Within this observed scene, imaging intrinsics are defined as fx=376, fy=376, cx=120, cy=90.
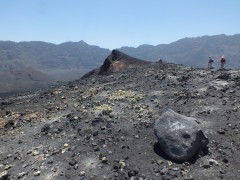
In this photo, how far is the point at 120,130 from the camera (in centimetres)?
1445

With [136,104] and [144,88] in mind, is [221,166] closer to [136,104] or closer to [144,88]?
[136,104]

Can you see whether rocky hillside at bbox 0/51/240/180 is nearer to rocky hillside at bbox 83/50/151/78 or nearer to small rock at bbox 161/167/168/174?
small rock at bbox 161/167/168/174

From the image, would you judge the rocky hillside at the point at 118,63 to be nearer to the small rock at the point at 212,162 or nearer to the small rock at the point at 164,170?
the small rock at the point at 212,162

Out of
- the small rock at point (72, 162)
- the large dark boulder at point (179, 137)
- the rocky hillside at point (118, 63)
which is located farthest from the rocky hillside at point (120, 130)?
the rocky hillside at point (118, 63)

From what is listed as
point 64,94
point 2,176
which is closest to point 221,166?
point 2,176

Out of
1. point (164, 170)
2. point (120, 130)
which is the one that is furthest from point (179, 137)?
point (120, 130)

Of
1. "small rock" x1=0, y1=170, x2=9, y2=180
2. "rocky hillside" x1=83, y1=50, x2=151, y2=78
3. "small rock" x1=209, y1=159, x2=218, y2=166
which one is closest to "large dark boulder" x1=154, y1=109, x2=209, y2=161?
"small rock" x1=209, y1=159, x2=218, y2=166

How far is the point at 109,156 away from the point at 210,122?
4.52 m

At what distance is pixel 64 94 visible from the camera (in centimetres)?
2138

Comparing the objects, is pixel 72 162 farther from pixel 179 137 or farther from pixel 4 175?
pixel 179 137

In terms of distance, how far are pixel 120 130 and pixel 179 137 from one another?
9.52 feet

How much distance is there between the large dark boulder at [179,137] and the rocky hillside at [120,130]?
270 millimetres

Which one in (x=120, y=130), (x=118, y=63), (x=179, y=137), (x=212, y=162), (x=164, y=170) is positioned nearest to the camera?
(x=164, y=170)

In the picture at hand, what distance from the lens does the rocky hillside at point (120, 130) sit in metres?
12.1
